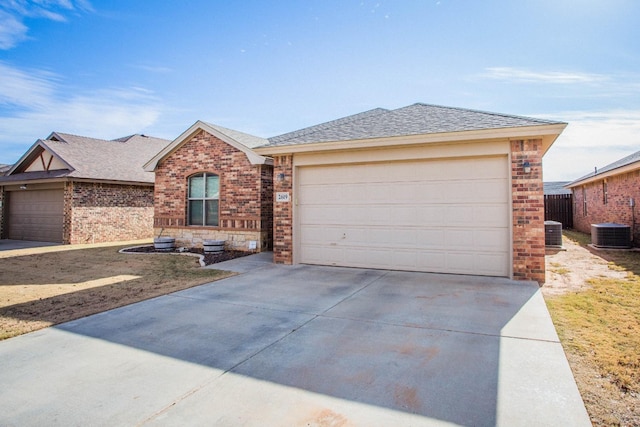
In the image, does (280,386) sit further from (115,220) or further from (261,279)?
(115,220)

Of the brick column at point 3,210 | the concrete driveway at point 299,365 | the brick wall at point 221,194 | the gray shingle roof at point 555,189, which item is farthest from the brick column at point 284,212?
the gray shingle roof at point 555,189

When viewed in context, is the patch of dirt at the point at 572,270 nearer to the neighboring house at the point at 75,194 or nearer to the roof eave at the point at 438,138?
the roof eave at the point at 438,138

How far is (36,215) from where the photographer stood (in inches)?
670

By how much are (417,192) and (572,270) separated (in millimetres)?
4342

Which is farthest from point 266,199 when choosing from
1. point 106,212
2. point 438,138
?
point 106,212

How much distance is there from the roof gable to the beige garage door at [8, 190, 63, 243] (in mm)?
5956

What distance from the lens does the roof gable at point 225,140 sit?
11625mm

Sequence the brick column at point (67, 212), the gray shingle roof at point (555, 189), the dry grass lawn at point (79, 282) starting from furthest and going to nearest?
the gray shingle roof at point (555, 189), the brick column at point (67, 212), the dry grass lawn at point (79, 282)

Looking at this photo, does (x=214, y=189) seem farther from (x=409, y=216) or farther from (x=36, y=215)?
(x=36, y=215)

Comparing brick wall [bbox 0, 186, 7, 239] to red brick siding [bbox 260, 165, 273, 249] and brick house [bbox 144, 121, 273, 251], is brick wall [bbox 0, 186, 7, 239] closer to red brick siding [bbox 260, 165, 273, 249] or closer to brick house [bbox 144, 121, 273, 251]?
brick house [bbox 144, 121, 273, 251]

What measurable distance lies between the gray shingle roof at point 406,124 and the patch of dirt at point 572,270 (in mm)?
3161

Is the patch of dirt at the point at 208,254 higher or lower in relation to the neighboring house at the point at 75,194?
lower

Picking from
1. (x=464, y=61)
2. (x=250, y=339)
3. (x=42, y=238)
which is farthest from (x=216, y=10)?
(x=42, y=238)

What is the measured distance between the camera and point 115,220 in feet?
54.6
